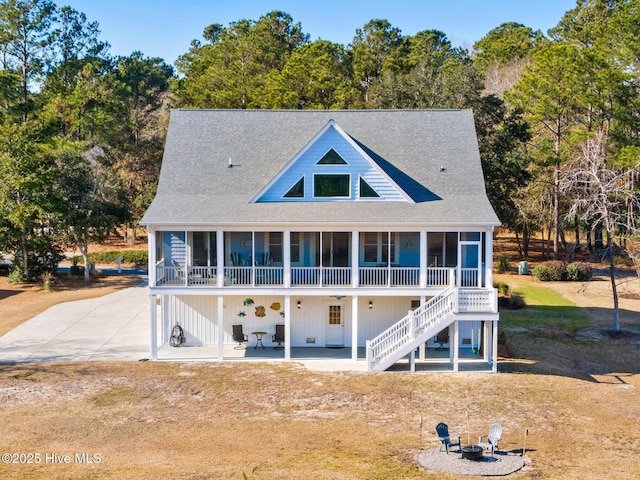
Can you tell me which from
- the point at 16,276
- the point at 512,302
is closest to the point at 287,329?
the point at 512,302

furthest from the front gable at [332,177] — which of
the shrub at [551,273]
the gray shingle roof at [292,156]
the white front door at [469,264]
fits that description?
the shrub at [551,273]

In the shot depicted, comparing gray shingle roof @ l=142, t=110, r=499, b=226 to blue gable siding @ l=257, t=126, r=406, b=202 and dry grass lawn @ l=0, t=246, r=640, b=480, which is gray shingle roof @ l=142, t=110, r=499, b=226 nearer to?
blue gable siding @ l=257, t=126, r=406, b=202

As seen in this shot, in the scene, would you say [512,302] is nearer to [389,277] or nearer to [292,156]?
[389,277]

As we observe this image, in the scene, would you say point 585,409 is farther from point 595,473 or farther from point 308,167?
point 308,167

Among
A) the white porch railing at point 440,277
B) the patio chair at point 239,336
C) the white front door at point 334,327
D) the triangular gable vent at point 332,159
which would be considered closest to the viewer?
the white porch railing at point 440,277

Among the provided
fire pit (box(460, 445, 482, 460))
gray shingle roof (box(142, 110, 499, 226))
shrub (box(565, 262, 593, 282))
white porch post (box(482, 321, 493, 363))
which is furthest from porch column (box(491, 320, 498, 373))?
shrub (box(565, 262, 593, 282))

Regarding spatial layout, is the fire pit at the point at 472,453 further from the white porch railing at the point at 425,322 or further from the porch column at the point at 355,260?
the porch column at the point at 355,260
